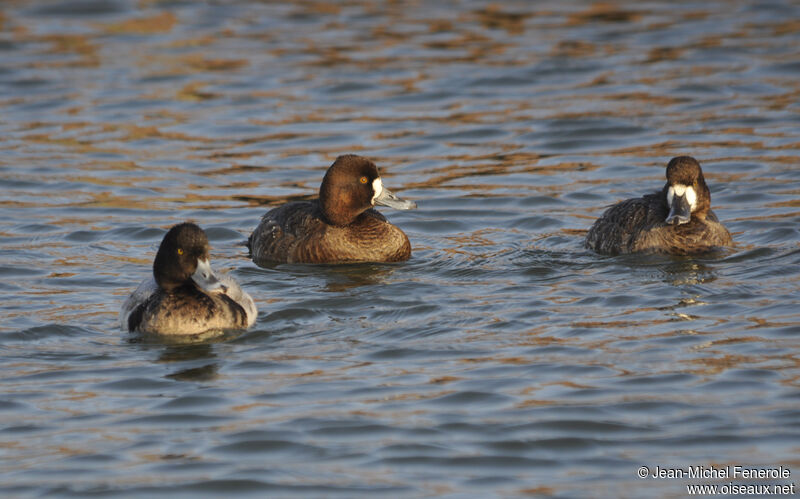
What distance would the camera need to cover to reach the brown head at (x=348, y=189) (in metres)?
13.2

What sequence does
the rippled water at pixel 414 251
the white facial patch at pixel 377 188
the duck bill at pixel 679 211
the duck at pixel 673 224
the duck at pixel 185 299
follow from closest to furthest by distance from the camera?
the rippled water at pixel 414 251, the duck at pixel 185 299, the duck bill at pixel 679 211, the duck at pixel 673 224, the white facial patch at pixel 377 188

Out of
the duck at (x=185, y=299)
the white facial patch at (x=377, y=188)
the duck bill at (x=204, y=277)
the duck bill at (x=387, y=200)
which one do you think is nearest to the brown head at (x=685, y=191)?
the duck bill at (x=387, y=200)

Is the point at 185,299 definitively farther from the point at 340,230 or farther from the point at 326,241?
the point at 340,230

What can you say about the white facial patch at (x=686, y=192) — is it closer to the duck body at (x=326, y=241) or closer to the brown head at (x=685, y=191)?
the brown head at (x=685, y=191)

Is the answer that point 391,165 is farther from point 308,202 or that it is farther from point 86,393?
point 86,393

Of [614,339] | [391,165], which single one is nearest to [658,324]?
[614,339]

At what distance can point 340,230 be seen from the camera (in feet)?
43.5

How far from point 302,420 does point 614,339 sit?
106 inches

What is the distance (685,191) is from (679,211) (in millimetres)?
229

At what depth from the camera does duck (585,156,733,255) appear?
41.4ft

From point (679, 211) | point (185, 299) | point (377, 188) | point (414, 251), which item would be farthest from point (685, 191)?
point (185, 299)

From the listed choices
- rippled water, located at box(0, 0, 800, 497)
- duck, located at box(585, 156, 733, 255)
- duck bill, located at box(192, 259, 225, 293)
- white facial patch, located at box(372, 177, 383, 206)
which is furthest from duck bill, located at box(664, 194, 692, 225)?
duck bill, located at box(192, 259, 225, 293)

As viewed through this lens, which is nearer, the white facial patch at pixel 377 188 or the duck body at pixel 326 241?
Answer: the duck body at pixel 326 241

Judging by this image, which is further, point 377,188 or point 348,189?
point 377,188
